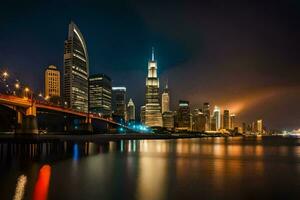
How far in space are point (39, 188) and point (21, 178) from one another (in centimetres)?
547

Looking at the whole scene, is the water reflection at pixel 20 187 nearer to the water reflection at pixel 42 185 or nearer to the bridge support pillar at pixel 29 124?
the water reflection at pixel 42 185

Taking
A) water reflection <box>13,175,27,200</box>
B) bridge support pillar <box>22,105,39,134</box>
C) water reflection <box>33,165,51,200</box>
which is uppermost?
bridge support pillar <box>22,105,39,134</box>

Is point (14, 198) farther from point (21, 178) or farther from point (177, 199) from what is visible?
point (177, 199)

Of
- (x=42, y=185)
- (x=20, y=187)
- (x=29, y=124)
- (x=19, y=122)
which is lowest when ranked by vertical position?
(x=42, y=185)

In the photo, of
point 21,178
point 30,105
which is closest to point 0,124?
point 30,105

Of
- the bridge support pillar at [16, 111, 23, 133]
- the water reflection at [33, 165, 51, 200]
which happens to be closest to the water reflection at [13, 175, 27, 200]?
the water reflection at [33, 165, 51, 200]

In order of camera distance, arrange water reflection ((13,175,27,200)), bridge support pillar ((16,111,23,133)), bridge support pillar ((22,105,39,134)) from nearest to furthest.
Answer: water reflection ((13,175,27,200)) < bridge support pillar ((22,105,39,134)) < bridge support pillar ((16,111,23,133))

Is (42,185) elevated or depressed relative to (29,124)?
depressed

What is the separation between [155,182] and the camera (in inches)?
1297

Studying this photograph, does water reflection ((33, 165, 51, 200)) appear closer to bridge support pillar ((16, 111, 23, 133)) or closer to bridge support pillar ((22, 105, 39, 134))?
bridge support pillar ((22, 105, 39, 134))

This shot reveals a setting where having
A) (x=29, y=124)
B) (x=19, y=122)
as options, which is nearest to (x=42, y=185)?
(x=29, y=124)

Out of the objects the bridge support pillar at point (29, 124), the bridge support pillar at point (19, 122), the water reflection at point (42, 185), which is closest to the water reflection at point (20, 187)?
the water reflection at point (42, 185)

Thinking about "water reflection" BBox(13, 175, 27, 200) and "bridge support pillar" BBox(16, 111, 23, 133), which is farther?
"bridge support pillar" BBox(16, 111, 23, 133)

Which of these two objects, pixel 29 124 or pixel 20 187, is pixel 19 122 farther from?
pixel 20 187
